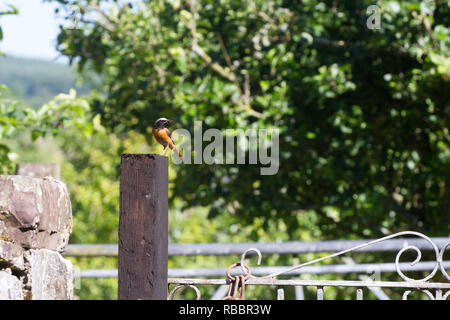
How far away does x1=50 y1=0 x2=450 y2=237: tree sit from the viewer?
157 inches

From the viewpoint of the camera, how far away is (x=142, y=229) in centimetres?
165

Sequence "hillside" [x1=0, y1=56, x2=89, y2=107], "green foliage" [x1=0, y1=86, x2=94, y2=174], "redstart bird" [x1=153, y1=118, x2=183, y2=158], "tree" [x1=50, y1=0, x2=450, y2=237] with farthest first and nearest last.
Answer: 1. "hillside" [x1=0, y1=56, x2=89, y2=107]
2. "tree" [x1=50, y1=0, x2=450, y2=237]
3. "green foliage" [x1=0, y1=86, x2=94, y2=174]
4. "redstart bird" [x1=153, y1=118, x2=183, y2=158]

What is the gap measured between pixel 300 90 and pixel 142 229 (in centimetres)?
265

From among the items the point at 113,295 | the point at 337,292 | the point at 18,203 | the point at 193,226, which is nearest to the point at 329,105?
the point at 337,292

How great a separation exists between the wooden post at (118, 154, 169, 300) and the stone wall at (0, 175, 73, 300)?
0.74 ft

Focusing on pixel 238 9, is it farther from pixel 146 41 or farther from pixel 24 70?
pixel 24 70

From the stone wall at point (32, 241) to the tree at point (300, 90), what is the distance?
226cm

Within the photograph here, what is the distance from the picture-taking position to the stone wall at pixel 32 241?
1608 millimetres

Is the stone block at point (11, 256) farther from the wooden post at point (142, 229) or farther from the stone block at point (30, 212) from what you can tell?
the wooden post at point (142, 229)

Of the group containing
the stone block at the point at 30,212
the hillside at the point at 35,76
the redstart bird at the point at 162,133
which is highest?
the hillside at the point at 35,76

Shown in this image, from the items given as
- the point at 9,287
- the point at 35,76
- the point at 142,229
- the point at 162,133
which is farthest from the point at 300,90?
the point at 35,76

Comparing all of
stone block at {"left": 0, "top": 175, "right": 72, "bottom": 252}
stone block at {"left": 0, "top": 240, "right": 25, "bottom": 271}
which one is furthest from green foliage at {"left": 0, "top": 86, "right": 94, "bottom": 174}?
stone block at {"left": 0, "top": 240, "right": 25, "bottom": 271}

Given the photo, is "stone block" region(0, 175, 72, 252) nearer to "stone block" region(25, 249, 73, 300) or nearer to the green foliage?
"stone block" region(25, 249, 73, 300)

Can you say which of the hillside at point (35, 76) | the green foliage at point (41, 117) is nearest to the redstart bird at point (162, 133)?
the green foliage at point (41, 117)
